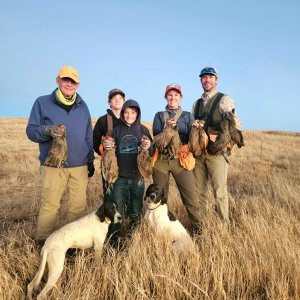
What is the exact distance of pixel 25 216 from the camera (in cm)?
680

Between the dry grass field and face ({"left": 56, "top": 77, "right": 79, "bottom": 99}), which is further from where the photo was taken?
face ({"left": 56, "top": 77, "right": 79, "bottom": 99})

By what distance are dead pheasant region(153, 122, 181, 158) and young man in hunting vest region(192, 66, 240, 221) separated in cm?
69

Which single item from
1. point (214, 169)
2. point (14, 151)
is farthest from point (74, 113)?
point (14, 151)

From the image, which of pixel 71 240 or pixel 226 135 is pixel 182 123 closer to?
pixel 226 135

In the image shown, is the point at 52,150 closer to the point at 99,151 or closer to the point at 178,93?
the point at 99,151

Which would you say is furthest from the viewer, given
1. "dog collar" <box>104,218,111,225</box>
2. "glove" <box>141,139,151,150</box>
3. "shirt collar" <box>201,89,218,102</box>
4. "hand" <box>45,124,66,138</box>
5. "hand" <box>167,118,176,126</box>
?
"shirt collar" <box>201,89,218,102</box>

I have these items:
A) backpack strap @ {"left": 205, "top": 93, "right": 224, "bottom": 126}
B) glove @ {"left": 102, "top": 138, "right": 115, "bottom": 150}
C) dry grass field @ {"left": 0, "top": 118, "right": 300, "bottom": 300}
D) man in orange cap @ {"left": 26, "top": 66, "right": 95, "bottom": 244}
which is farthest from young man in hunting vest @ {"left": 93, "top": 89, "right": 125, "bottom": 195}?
dry grass field @ {"left": 0, "top": 118, "right": 300, "bottom": 300}

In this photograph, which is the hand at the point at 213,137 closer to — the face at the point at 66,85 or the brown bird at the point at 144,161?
the brown bird at the point at 144,161

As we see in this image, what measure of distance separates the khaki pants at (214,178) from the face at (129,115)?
135 centimetres

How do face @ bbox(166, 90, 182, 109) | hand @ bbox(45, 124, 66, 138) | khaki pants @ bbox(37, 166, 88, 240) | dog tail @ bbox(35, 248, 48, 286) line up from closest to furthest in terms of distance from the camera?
1. dog tail @ bbox(35, 248, 48, 286)
2. hand @ bbox(45, 124, 66, 138)
3. khaki pants @ bbox(37, 166, 88, 240)
4. face @ bbox(166, 90, 182, 109)

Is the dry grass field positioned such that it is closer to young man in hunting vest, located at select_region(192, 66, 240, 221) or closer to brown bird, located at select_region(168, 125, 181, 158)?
young man in hunting vest, located at select_region(192, 66, 240, 221)

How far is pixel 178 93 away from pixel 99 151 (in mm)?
1670

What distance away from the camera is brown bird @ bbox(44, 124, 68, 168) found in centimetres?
431

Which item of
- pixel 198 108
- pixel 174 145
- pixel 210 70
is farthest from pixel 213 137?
pixel 210 70
